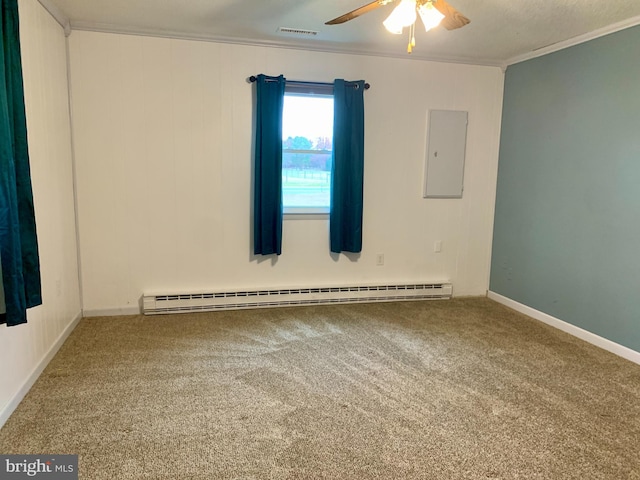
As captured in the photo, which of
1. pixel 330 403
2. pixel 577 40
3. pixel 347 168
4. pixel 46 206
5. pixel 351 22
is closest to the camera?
pixel 330 403

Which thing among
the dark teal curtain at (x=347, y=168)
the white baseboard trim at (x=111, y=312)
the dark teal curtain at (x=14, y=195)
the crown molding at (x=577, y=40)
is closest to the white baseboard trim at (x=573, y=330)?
the dark teal curtain at (x=347, y=168)

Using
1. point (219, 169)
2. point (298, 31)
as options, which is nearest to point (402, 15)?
point (298, 31)

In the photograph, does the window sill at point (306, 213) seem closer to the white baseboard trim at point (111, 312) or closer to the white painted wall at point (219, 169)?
the white painted wall at point (219, 169)

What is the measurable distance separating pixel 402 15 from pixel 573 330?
114 inches

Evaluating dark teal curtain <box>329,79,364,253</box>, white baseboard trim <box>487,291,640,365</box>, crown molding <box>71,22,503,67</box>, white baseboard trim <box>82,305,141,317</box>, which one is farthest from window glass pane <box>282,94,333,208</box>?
white baseboard trim <box>487,291,640,365</box>

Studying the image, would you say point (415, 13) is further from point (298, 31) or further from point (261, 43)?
point (261, 43)

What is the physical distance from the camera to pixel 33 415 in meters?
2.30

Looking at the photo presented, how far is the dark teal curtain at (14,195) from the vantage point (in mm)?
2037

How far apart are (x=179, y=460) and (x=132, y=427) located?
16.0 inches

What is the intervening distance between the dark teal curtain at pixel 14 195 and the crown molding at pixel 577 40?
385 cm

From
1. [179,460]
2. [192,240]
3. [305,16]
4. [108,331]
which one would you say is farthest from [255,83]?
[179,460]

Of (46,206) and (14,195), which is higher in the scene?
(14,195)

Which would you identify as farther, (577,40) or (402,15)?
(577,40)

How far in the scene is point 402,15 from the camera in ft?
7.30
